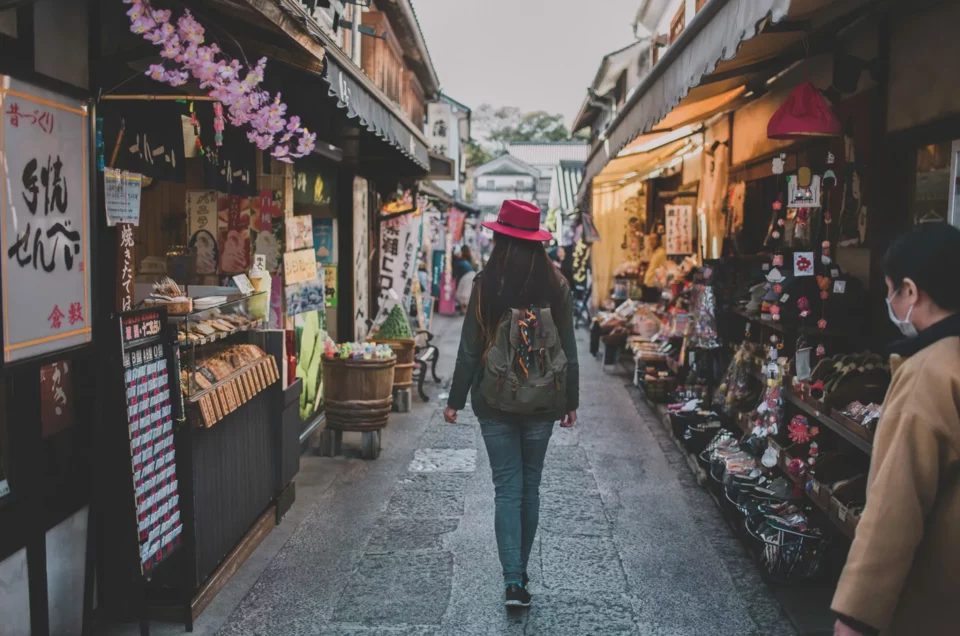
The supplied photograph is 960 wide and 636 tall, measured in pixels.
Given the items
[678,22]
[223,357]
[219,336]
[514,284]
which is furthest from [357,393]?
[678,22]

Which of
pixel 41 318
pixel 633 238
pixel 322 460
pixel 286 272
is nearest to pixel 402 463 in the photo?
pixel 322 460

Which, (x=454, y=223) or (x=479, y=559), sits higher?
(x=454, y=223)

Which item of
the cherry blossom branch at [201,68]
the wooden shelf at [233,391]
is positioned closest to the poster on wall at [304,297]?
the wooden shelf at [233,391]

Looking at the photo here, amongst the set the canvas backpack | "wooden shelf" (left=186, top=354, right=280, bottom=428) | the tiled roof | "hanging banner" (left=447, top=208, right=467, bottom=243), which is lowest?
"wooden shelf" (left=186, top=354, right=280, bottom=428)

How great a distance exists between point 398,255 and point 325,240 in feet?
8.29

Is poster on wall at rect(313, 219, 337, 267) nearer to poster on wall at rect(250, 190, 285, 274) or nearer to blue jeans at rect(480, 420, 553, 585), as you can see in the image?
poster on wall at rect(250, 190, 285, 274)

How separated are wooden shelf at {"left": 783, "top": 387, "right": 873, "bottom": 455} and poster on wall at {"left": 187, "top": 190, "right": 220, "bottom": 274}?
510 cm

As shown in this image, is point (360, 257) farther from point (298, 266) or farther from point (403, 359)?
point (298, 266)

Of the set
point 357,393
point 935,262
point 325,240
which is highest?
point 325,240

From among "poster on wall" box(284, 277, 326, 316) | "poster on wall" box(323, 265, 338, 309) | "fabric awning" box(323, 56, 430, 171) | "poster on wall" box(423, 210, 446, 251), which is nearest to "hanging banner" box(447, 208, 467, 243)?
"poster on wall" box(423, 210, 446, 251)

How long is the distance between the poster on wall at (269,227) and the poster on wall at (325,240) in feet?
9.30

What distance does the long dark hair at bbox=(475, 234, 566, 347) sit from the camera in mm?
5035

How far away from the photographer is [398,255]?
1339cm

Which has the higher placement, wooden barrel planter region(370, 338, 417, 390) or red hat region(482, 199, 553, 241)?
red hat region(482, 199, 553, 241)
